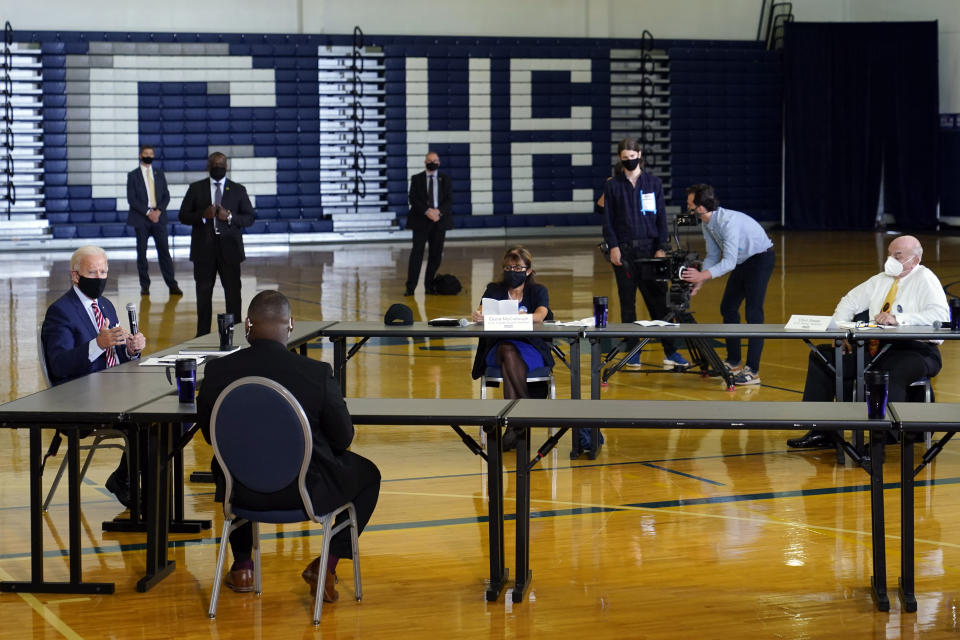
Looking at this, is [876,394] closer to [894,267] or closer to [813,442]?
[813,442]

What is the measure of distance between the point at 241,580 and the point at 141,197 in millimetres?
10626

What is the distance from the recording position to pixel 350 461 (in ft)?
13.8

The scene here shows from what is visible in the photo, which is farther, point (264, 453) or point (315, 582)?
point (315, 582)

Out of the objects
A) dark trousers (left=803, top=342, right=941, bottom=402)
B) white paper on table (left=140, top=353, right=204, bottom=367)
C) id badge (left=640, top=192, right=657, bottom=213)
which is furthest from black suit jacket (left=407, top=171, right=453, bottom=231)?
white paper on table (left=140, top=353, right=204, bottom=367)

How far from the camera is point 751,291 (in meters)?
8.30

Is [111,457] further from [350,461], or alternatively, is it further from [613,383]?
[613,383]

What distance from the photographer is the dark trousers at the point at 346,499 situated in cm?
402

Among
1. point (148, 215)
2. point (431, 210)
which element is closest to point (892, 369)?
point (431, 210)

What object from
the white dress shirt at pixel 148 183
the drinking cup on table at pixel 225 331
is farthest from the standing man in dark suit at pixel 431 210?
the drinking cup on table at pixel 225 331

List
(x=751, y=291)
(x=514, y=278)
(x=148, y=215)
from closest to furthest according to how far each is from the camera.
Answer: (x=514, y=278) → (x=751, y=291) → (x=148, y=215)

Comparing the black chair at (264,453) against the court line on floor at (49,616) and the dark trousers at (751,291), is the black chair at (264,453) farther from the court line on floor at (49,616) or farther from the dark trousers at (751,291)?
the dark trousers at (751,291)

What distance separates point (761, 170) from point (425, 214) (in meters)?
10.6

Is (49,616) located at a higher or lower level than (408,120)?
lower

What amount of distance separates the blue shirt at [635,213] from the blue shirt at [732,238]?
2.20 ft
